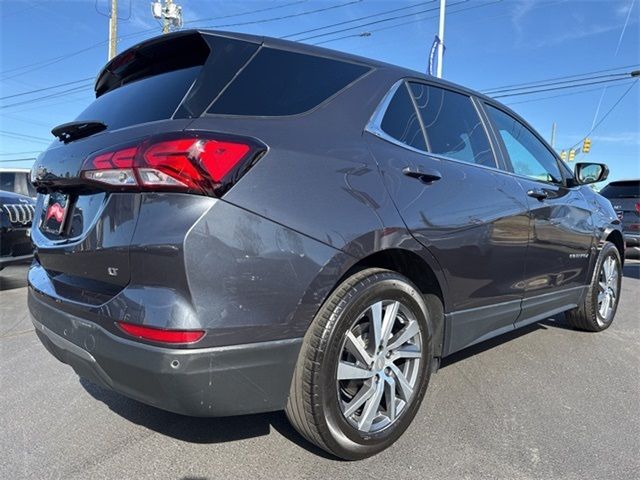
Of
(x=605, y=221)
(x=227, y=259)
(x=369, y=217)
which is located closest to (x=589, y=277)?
(x=605, y=221)

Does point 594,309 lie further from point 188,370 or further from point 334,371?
point 188,370

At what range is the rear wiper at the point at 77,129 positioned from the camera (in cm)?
230

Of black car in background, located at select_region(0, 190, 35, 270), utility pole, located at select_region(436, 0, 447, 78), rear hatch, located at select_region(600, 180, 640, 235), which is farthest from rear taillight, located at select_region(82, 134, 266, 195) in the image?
utility pole, located at select_region(436, 0, 447, 78)

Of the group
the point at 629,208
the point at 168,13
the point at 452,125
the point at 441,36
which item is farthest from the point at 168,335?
the point at 168,13

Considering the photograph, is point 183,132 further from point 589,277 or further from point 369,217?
point 589,277

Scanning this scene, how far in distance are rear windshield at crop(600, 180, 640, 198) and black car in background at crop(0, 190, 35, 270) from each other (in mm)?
9629

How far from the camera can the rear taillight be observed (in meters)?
1.79

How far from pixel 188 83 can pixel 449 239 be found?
58.6 inches

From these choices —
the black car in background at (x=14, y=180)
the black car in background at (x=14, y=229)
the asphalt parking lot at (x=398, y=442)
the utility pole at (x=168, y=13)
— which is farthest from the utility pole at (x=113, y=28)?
the asphalt parking lot at (x=398, y=442)

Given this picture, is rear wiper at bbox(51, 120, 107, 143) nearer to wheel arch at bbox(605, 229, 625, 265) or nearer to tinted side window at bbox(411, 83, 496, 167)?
tinted side window at bbox(411, 83, 496, 167)

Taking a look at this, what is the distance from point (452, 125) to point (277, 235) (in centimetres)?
167

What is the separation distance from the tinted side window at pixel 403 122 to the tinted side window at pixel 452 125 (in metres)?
0.09

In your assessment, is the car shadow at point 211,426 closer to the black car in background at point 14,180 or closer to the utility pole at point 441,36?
the black car in background at point 14,180

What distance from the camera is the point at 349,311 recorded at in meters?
2.13
